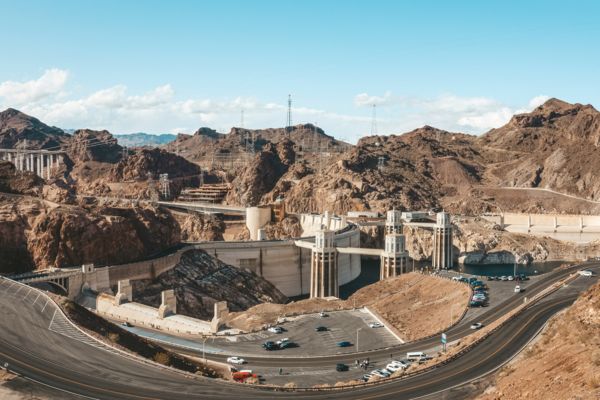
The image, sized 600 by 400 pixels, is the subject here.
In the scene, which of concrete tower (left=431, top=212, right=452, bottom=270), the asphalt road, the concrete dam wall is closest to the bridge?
the concrete dam wall

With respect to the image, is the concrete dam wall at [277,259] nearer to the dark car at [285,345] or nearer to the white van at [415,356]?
the dark car at [285,345]

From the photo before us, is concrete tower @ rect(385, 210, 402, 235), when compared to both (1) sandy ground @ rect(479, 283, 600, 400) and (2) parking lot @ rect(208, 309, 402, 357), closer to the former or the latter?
(2) parking lot @ rect(208, 309, 402, 357)

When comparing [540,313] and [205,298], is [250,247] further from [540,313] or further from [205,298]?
[540,313]

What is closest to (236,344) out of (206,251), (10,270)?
(10,270)

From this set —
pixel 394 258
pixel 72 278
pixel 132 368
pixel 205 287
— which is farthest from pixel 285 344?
pixel 394 258

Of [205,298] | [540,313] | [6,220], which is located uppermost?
[6,220]

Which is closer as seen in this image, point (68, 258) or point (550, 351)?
point (550, 351)
